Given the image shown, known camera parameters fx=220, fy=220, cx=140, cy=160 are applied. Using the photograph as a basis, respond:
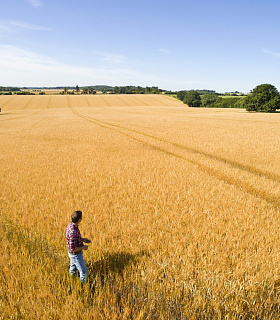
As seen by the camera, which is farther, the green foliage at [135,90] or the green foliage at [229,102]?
the green foliage at [135,90]

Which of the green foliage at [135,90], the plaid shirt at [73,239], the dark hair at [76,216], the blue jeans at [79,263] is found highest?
the green foliage at [135,90]

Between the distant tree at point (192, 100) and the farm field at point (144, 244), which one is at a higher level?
the distant tree at point (192, 100)

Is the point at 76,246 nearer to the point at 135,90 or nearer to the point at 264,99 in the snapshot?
the point at 264,99

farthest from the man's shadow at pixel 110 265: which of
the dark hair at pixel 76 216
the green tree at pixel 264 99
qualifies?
the green tree at pixel 264 99

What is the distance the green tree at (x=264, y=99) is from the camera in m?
68.8

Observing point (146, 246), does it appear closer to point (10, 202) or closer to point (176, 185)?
point (176, 185)

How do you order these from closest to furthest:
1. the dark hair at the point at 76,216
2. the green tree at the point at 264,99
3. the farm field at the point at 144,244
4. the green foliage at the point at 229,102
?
1. the farm field at the point at 144,244
2. the dark hair at the point at 76,216
3. the green tree at the point at 264,99
4. the green foliage at the point at 229,102

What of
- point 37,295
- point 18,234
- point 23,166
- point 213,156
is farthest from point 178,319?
point 213,156

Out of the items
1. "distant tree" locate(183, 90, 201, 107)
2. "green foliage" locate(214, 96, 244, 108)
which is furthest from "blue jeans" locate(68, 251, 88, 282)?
"distant tree" locate(183, 90, 201, 107)

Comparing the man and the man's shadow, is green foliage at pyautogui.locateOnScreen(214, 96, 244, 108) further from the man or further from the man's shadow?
the man

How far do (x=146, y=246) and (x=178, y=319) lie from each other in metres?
1.73

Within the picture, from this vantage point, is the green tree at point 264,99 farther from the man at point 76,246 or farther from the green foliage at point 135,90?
the green foliage at point 135,90

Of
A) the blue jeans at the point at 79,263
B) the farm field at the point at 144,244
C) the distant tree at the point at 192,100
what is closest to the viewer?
the farm field at the point at 144,244

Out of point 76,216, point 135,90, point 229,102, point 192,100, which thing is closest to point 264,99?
point 192,100
